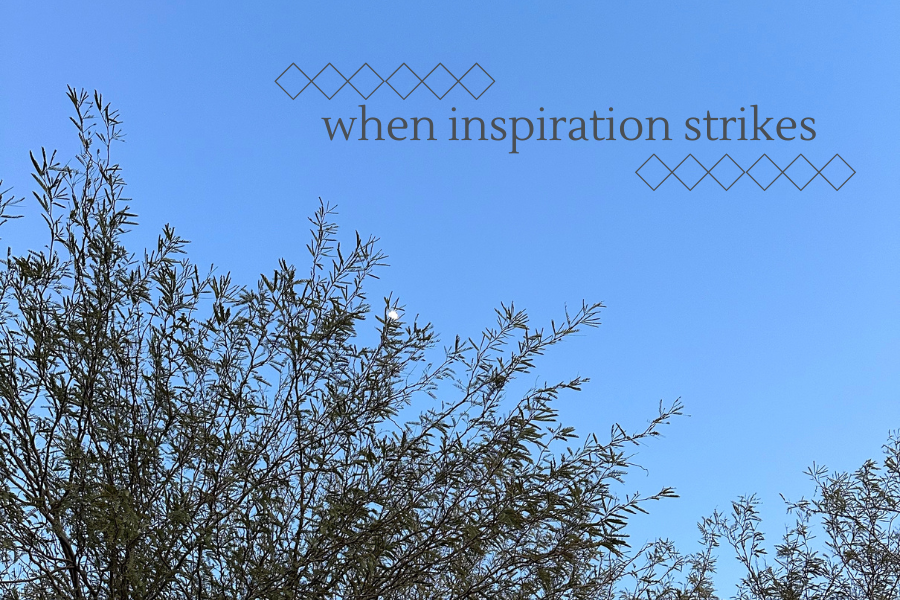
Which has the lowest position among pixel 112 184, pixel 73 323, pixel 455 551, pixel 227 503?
pixel 455 551

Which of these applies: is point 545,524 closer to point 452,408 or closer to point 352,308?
point 452,408

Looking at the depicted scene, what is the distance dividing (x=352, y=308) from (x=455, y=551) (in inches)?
42.5

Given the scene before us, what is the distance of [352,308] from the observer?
11.0ft

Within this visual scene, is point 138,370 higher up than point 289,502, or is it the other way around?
point 138,370

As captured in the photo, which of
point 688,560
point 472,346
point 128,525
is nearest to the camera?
point 128,525

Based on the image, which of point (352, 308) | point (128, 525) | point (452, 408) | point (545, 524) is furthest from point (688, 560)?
point (128, 525)

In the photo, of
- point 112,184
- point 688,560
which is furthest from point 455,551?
point 688,560

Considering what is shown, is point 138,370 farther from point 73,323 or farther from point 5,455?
point 5,455

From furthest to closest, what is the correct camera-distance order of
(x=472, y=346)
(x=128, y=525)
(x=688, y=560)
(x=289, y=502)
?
(x=688, y=560)
(x=472, y=346)
(x=289, y=502)
(x=128, y=525)

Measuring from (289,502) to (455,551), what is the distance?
0.72m

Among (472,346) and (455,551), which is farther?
(472,346)

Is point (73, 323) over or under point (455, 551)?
over

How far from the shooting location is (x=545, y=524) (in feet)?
10.8

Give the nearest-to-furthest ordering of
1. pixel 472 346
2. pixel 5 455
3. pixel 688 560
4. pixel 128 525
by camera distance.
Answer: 1. pixel 128 525
2. pixel 5 455
3. pixel 472 346
4. pixel 688 560
